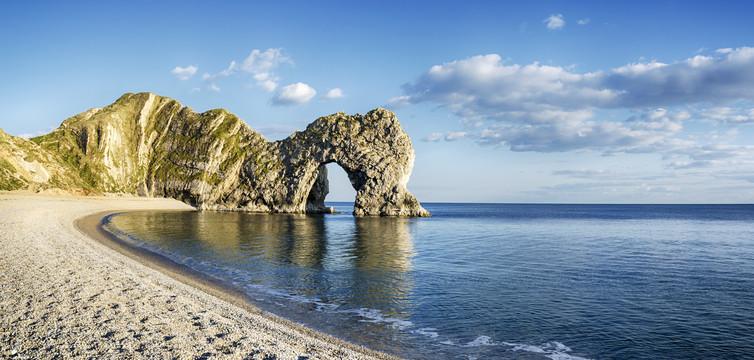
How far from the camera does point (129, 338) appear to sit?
1215 cm

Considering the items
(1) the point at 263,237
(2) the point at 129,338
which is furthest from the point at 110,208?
(2) the point at 129,338

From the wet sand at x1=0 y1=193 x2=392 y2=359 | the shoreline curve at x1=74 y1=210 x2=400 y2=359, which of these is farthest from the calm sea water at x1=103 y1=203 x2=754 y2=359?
the wet sand at x1=0 y1=193 x2=392 y2=359

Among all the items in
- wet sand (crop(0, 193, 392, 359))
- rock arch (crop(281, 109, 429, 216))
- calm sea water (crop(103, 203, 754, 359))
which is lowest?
calm sea water (crop(103, 203, 754, 359))

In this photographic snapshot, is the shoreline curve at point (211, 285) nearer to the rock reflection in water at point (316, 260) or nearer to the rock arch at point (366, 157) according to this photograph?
the rock reflection in water at point (316, 260)

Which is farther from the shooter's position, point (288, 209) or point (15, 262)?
point (288, 209)

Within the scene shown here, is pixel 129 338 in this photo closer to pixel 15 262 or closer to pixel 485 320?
pixel 485 320

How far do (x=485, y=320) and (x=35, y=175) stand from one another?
11834cm

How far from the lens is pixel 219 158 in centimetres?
13150

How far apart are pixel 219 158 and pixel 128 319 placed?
408 ft

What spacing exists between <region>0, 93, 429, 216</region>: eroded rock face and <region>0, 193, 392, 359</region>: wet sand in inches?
3362

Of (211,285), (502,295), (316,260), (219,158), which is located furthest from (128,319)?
(219,158)

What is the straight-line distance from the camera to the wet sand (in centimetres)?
1149

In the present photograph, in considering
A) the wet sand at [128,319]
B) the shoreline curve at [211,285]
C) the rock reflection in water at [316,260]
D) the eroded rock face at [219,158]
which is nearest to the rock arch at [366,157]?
the eroded rock face at [219,158]

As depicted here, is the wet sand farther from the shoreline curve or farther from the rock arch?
the rock arch
